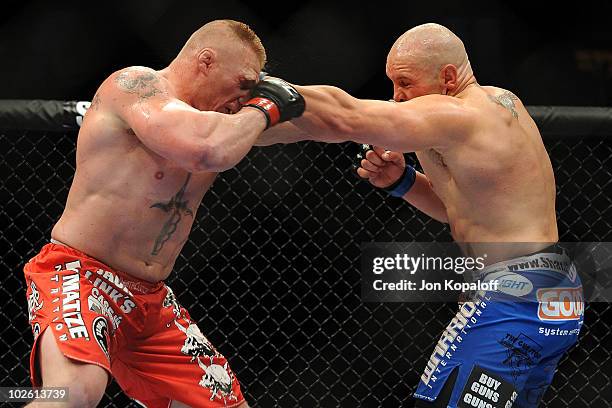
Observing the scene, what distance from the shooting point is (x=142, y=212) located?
2006 millimetres

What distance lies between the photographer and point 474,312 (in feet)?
6.82

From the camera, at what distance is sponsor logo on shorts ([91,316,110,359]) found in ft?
6.17

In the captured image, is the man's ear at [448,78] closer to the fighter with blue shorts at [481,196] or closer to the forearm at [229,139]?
the fighter with blue shorts at [481,196]

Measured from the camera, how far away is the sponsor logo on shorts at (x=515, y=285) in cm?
206

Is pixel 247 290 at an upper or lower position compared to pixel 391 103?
lower

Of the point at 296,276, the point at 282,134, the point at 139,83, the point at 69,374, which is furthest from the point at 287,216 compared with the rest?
the point at 69,374

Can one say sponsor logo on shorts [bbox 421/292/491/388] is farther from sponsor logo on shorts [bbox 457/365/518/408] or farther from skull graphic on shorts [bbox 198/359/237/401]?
skull graphic on shorts [bbox 198/359/237/401]

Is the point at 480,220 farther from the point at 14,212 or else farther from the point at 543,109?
the point at 14,212

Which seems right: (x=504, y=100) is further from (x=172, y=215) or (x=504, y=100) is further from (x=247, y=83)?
(x=172, y=215)

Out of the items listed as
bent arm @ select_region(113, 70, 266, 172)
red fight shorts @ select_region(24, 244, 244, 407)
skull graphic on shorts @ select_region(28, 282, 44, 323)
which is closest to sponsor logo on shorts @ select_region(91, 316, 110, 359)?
red fight shorts @ select_region(24, 244, 244, 407)

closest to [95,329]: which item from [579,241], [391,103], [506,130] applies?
[391,103]

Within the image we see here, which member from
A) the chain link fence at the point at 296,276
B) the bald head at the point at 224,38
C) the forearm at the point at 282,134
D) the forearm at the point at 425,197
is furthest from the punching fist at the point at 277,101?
the chain link fence at the point at 296,276

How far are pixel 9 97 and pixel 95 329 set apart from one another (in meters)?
1.74

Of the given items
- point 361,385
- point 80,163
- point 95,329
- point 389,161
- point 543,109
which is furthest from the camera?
point 361,385
